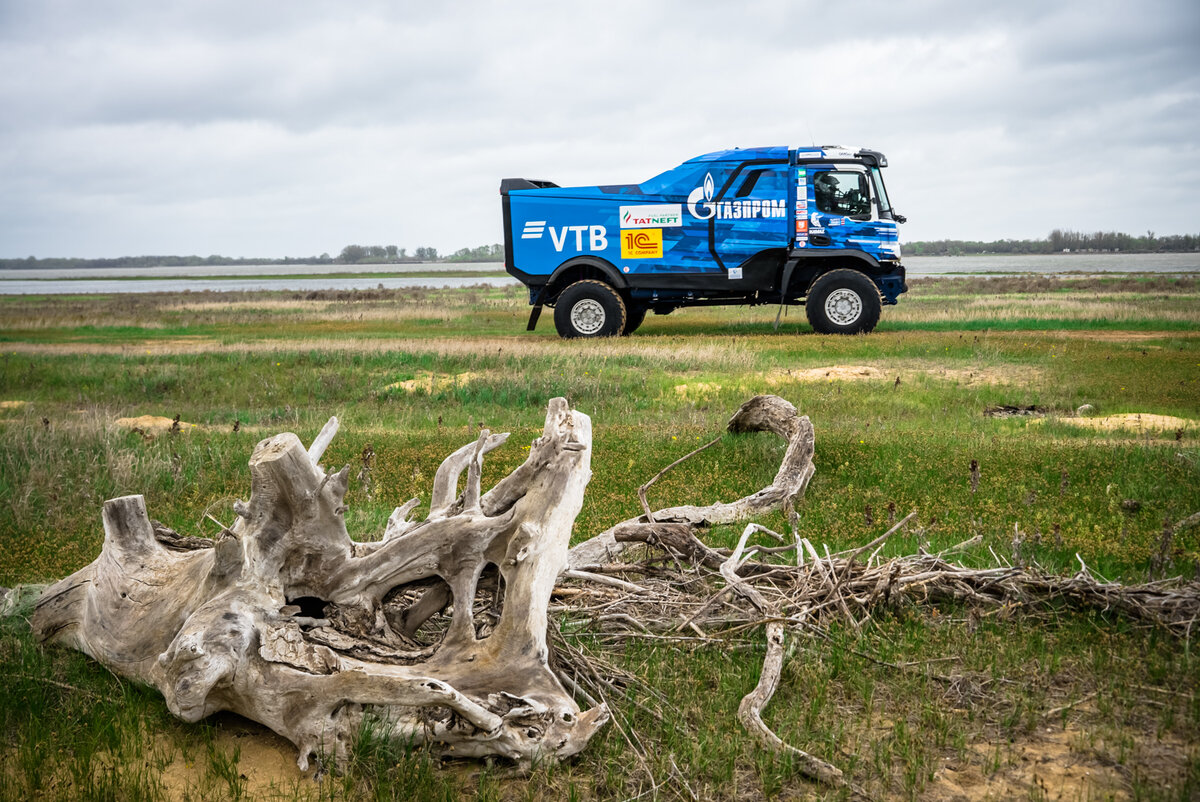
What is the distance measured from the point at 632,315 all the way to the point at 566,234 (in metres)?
2.95

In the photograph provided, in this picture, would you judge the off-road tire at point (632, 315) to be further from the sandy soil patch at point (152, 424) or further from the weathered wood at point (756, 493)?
the weathered wood at point (756, 493)

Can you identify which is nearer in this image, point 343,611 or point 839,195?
point 343,611

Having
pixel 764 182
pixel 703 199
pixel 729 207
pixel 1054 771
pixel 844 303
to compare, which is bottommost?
pixel 1054 771

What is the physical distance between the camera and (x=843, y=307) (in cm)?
1997

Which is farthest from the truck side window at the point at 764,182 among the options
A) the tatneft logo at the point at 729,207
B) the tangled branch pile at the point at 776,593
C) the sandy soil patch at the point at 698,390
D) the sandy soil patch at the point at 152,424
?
the tangled branch pile at the point at 776,593

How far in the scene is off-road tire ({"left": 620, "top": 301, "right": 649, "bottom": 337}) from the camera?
2119cm

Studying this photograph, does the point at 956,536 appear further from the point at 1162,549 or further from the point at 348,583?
the point at 348,583

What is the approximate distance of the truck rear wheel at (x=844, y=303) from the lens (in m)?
19.6

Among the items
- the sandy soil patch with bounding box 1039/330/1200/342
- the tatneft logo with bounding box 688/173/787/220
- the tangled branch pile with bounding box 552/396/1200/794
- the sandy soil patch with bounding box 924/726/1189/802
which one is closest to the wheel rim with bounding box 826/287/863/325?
the tatneft logo with bounding box 688/173/787/220

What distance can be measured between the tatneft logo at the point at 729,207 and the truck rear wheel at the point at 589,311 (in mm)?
2678

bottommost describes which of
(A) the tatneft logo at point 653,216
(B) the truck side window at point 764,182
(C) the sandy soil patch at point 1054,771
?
(C) the sandy soil patch at point 1054,771

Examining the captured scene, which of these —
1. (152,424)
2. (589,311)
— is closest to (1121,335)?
(589,311)

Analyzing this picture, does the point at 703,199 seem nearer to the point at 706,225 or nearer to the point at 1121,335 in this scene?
the point at 706,225

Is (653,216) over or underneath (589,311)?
over
